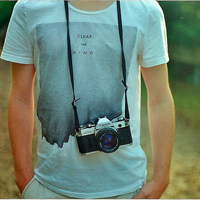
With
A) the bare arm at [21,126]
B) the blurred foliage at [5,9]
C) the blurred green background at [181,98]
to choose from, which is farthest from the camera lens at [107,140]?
the blurred foliage at [5,9]

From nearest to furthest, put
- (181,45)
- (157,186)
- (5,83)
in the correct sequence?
(157,186), (181,45), (5,83)

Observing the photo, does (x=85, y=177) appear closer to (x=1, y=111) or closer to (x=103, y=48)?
(x=103, y=48)

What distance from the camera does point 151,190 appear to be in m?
1.22

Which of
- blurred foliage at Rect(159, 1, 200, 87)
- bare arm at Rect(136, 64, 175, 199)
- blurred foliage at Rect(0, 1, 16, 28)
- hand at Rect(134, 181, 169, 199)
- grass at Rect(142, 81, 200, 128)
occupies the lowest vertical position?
grass at Rect(142, 81, 200, 128)

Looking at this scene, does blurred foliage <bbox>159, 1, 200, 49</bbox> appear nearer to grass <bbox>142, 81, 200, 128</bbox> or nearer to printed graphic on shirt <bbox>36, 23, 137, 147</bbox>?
grass <bbox>142, 81, 200, 128</bbox>

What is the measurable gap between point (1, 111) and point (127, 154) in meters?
2.94

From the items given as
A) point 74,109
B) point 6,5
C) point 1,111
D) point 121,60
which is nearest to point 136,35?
point 121,60

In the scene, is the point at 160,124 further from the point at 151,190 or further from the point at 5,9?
the point at 5,9

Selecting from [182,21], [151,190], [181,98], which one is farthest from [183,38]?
[151,190]

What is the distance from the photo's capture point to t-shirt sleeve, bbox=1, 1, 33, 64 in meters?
1.18

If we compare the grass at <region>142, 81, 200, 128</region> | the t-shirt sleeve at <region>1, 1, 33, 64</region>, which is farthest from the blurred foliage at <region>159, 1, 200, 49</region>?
the t-shirt sleeve at <region>1, 1, 33, 64</region>

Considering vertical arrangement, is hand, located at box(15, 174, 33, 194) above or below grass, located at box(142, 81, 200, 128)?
above

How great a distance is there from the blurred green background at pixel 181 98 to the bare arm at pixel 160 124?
187 centimetres

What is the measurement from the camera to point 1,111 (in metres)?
3.91
